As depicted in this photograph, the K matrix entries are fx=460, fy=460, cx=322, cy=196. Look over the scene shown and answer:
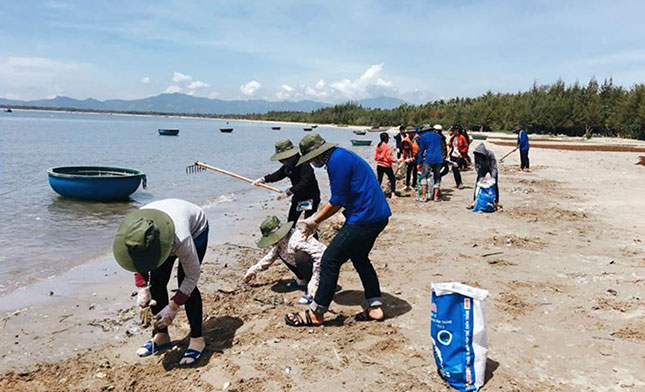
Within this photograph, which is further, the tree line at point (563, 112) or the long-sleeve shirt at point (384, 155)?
the tree line at point (563, 112)

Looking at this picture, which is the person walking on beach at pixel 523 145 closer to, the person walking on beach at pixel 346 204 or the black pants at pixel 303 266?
the black pants at pixel 303 266

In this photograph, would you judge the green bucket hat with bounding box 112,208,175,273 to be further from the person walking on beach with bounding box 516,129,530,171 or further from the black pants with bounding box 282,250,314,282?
the person walking on beach with bounding box 516,129,530,171

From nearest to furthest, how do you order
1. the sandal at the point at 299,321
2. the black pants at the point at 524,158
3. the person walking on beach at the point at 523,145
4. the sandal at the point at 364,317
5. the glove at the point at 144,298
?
1. the glove at the point at 144,298
2. the sandal at the point at 299,321
3. the sandal at the point at 364,317
4. the person walking on beach at the point at 523,145
5. the black pants at the point at 524,158

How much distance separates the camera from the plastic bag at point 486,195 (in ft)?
34.8

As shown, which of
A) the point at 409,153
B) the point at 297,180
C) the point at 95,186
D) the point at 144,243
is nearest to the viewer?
the point at 144,243

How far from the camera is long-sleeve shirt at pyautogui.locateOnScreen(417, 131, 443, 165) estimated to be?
11734mm

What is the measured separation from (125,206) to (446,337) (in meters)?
13.2

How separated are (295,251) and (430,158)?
23.8 feet

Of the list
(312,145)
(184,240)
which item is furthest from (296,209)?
(184,240)

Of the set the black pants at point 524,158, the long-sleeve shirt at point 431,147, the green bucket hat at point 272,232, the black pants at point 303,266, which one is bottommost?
the black pants at point 303,266

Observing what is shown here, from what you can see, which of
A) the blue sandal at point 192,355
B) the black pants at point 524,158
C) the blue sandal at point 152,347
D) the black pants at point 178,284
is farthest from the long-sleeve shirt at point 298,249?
the black pants at point 524,158

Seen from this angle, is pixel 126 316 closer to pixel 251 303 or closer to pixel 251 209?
pixel 251 303

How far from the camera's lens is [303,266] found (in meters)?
5.82

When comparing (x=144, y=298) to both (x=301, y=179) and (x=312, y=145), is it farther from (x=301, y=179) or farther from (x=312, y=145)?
(x=301, y=179)
